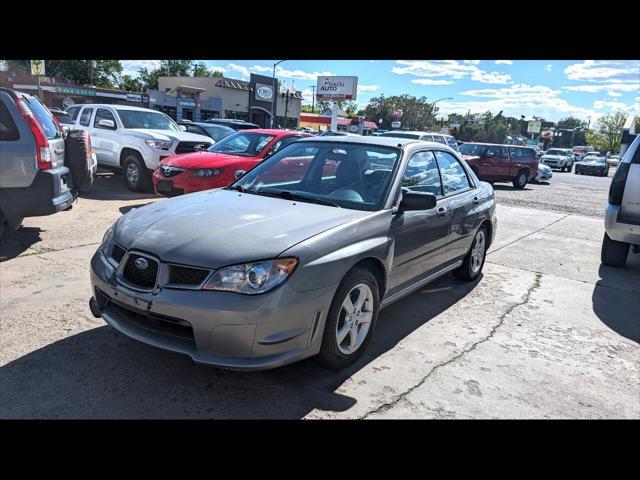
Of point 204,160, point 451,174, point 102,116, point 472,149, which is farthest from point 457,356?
point 472,149

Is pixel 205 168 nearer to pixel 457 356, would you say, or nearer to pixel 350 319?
pixel 350 319

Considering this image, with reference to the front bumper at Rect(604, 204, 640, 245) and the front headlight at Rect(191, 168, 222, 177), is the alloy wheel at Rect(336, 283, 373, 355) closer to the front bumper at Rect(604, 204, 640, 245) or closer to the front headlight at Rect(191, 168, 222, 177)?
the front bumper at Rect(604, 204, 640, 245)

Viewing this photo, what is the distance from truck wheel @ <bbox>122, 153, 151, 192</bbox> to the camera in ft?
34.6

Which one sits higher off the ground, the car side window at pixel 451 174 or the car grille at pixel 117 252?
the car side window at pixel 451 174

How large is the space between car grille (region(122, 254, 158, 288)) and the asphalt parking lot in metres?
0.67

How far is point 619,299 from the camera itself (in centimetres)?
557

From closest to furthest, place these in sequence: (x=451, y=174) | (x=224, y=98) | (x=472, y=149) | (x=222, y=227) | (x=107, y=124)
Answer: (x=222, y=227)
(x=451, y=174)
(x=107, y=124)
(x=472, y=149)
(x=224, y=98)

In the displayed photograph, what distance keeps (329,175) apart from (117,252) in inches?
73.0

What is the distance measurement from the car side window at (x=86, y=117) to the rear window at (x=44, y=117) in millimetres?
5621

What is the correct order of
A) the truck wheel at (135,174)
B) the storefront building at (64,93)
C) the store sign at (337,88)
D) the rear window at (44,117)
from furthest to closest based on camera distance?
the store sign at (337,88)
the storefront building at (64,93)
the truck wheel at (135,174)
the rear window at (44,117)

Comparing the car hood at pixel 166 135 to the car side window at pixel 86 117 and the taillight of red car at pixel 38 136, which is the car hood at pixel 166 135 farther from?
the taillight of red car at pixel 38 136

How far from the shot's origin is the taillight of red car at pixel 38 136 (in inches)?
222

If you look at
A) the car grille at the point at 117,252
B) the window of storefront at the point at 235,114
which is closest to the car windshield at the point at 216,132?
the car grille at the point at 117,252
